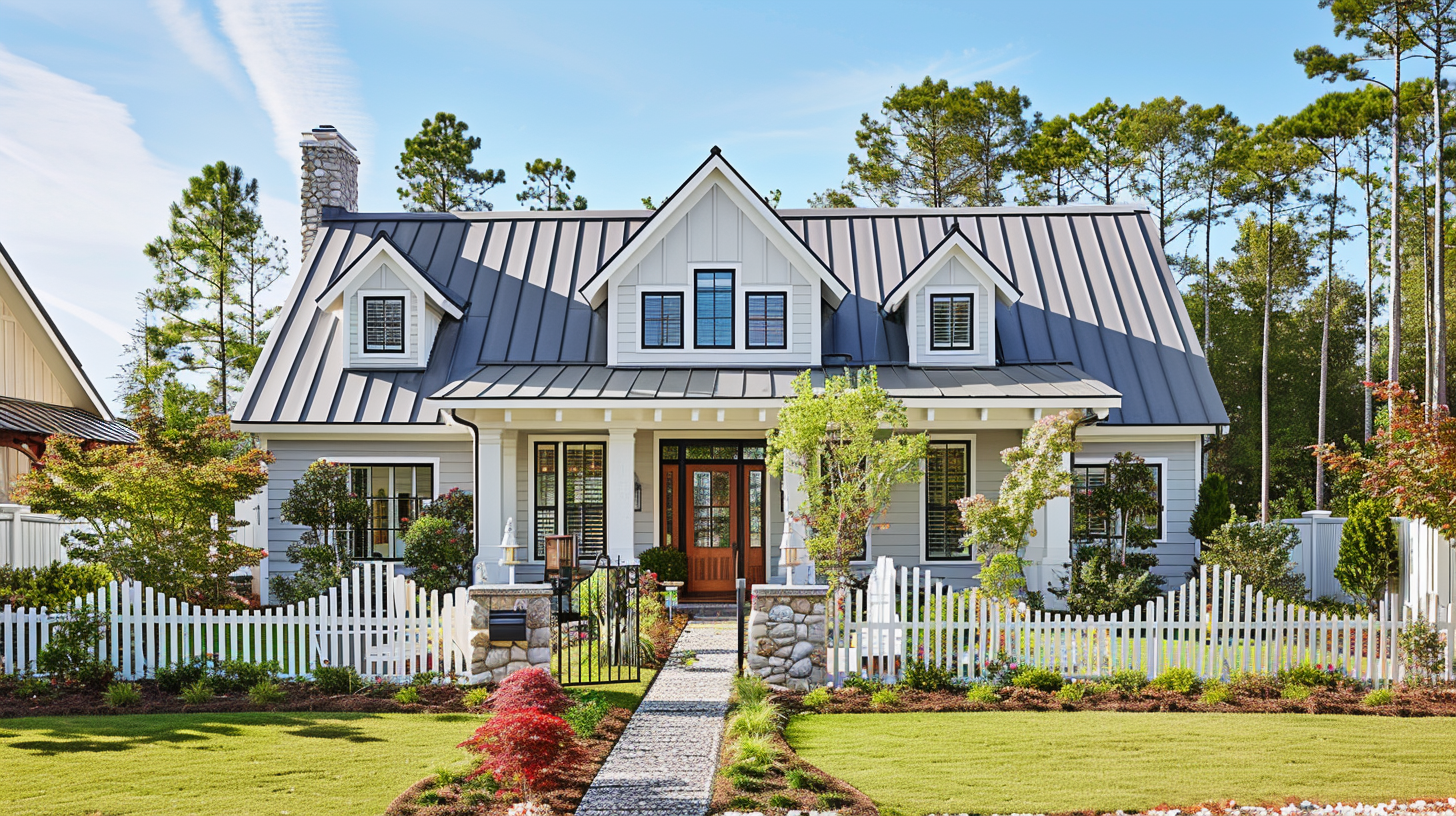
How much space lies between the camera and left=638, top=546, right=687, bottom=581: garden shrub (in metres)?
15.7

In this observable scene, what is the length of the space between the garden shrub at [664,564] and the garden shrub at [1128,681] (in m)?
7.22

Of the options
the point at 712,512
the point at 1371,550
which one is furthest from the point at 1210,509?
the point at 712,512

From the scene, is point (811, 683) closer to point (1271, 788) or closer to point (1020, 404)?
point (1271, 788)

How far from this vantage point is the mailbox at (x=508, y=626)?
988 cm

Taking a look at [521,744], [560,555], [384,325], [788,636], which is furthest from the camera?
[384,325]

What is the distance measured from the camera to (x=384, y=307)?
56.7ft

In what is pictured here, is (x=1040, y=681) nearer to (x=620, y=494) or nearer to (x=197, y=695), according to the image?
(x=620, y=494)

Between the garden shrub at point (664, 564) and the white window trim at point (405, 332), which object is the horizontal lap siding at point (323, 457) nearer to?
the white window trim at point (405, 332)

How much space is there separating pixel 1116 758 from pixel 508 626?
548cm

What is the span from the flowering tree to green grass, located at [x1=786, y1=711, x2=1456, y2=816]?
2.16 m

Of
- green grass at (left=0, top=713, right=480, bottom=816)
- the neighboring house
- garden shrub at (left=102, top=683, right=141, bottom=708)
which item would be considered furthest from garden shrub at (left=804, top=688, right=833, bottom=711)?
the neighboring house

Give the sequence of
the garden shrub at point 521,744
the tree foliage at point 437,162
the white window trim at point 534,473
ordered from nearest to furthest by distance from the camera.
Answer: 1. the garden shrub at point 521,744
2. the white window trim at point 534,473
3. the tree foliage at point 437,162

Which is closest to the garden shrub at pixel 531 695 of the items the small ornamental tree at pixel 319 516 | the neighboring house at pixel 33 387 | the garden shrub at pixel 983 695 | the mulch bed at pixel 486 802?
the mulch bed at pixel 486 802

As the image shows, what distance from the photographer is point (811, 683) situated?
10109 millimetres
